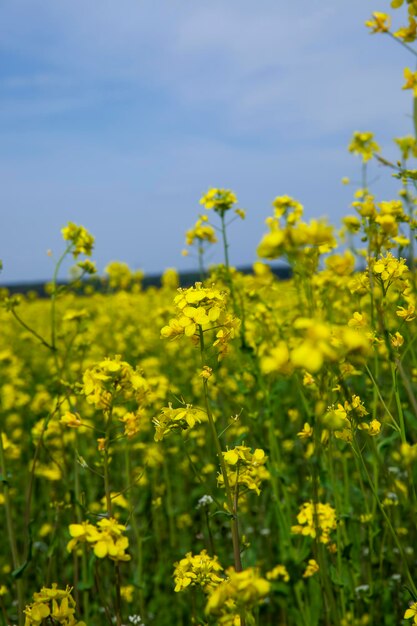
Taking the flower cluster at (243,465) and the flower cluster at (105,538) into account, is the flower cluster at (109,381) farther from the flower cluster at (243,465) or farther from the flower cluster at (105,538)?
the flower cluster at (105,538)

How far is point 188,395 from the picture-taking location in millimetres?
6461

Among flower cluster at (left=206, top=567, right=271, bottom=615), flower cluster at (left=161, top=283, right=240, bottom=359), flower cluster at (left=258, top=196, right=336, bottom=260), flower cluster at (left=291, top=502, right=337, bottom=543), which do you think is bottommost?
flower cluster at (left=291, top=502, right=337, bottom=543)

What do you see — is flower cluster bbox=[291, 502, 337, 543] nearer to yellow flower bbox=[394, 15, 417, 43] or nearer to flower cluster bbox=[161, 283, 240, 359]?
flower cluster bbox=[161, 283, 240, 359]

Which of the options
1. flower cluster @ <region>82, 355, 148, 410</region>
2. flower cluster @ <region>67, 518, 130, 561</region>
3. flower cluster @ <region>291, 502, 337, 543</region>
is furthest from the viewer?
flower cluster @ <region>291, 502, 337, 543</region>

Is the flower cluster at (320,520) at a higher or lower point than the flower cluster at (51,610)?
lower

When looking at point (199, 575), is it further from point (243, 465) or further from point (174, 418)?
point (174, 418)

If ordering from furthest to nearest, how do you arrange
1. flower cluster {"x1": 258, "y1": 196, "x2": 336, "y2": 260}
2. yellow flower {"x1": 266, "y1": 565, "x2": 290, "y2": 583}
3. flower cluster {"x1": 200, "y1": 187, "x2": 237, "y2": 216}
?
flower cluster {"x1": 200, "y1": 187, "x2": 237, "y2": 216} < yellow flower {"x1": 266, "y1": 565, "x2": 290, "y2": 583} < flower cluster {"x1": 258, "y1": 196, "x2": 336, "y2": 260}

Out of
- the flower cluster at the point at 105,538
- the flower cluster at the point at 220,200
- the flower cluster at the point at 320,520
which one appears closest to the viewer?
the flower cluster at the point at 105,538

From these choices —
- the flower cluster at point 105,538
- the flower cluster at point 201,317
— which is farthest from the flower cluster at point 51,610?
the flower cluster at point 201,317

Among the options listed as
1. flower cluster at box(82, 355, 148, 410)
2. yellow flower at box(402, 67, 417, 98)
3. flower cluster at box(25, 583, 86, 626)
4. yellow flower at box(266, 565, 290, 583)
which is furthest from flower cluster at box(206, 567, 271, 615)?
yellow flower at box(266, 565, 290, 583)

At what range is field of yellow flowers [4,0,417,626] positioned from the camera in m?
1.63

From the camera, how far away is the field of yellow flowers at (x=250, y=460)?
163 centimetres

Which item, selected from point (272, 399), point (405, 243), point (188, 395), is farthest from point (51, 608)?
point (188, 395)

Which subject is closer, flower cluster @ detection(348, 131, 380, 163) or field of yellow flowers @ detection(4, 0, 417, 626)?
field of yellow flowers @ detection(4, 0, 417, 626)
